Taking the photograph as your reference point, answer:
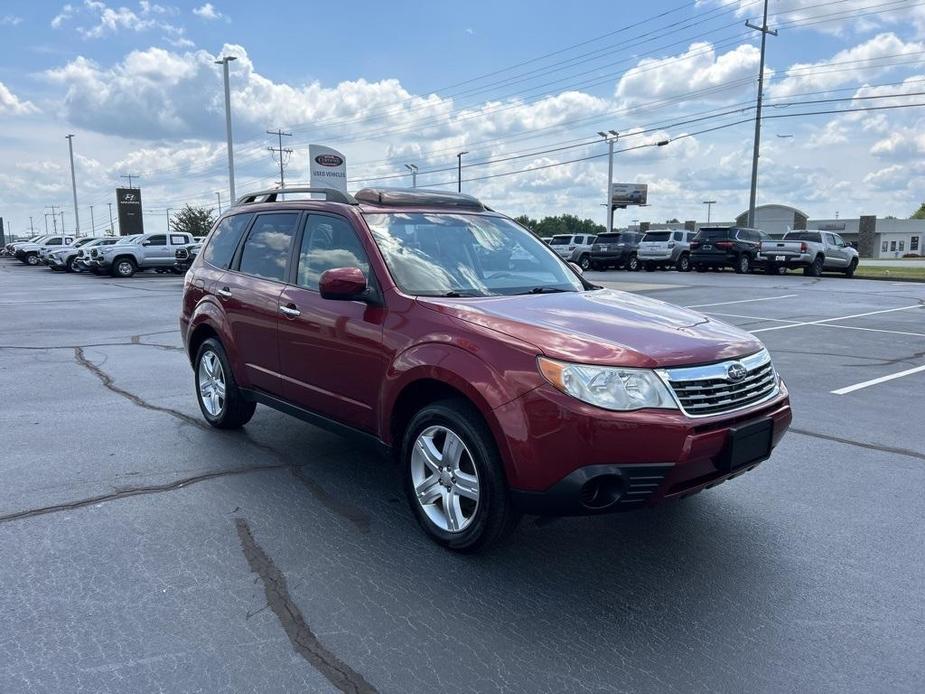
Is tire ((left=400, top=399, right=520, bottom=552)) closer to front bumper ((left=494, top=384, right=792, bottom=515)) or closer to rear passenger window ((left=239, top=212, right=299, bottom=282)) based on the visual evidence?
front bumper ((left=494, top=384, right=792, bottom=515))

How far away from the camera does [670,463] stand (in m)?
3.02

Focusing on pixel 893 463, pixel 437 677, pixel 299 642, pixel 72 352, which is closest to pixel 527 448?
pixel 437 677

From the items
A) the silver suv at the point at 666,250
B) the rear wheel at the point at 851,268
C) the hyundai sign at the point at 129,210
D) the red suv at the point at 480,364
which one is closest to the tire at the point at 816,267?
the rear wheel at the point at 851,268

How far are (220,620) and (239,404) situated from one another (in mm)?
2686

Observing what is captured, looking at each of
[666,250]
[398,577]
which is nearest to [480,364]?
[398,577]

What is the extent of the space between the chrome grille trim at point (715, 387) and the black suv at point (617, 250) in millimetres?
30169

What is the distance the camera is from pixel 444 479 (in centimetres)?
357

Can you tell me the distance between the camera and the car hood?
316cm

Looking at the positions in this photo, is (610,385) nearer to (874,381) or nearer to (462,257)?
(462,257)

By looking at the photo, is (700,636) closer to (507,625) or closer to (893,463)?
(507,625)

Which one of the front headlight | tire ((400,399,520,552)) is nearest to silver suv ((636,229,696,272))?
tire ((400,399,520,552))

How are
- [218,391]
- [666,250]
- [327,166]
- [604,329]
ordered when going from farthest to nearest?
[666,250]
[327,166]
[218,391]
[604,329]

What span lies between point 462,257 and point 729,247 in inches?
1052

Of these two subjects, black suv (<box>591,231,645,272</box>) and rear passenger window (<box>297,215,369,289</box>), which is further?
black suv (<box>591,231,645,272</box>)
